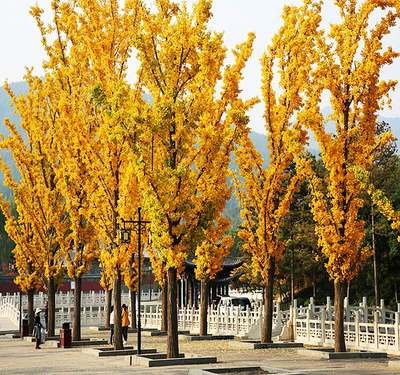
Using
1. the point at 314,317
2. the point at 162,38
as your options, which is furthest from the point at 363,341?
the point at 162,38

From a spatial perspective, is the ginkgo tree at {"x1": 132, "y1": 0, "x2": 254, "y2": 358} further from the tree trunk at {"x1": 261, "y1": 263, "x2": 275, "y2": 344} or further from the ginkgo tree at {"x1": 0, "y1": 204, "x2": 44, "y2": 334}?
the ginkgo tree at {"x1": 0, "y1": 204, "x2": 44, "y2": 334}

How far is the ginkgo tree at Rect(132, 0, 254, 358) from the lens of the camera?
22.3 metres

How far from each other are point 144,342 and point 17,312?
67.0ft

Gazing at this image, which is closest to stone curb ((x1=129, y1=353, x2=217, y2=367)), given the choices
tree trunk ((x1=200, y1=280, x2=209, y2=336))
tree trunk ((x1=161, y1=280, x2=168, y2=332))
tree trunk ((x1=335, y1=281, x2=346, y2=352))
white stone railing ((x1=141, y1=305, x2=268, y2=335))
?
tree trunk ((x1=335, y1=281, x2=346, y2=352))

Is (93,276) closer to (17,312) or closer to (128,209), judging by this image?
(17,312)

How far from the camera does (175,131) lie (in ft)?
74.8

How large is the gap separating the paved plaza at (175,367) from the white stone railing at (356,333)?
82.4 inches

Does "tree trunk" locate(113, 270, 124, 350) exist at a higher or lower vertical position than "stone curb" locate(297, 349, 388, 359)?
higher

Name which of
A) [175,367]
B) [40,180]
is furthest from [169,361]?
[40,180]

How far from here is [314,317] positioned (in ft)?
101

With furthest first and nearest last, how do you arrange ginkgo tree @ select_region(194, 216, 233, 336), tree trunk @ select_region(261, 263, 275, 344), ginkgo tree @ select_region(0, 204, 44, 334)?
ginkgo tree @ select_region(0, 204, 44, 334) → ginkgo tree @ select_region(194, 216, 233, 336) → tree trunk @ select_region(261, 263, 275, 344)

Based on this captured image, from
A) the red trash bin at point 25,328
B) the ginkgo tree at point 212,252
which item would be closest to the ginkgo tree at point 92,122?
the ginkgo tree at point 212,252

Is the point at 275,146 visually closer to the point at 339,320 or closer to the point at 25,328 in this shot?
the point at 339,320

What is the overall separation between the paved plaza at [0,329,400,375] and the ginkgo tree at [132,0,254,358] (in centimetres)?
216
